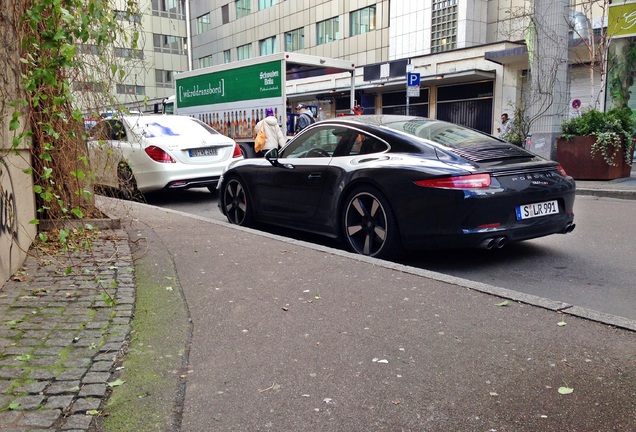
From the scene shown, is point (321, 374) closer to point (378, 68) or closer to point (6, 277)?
point (6, 277)

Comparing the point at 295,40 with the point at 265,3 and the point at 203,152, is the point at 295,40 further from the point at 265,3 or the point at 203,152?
the point at 203,152

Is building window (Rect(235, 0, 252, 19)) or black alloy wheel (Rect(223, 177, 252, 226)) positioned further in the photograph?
building window (Rect(235, 0, 252, 19))

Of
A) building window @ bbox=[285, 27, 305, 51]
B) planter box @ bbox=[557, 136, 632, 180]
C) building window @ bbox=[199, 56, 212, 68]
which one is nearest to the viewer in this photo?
planter box @ bbox=[557, 136, 632, 180]

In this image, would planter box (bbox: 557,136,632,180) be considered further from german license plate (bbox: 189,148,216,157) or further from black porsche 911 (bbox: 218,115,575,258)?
german license plate (bbox: 189,148,216,157)

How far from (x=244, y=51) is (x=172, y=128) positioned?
39.3 m

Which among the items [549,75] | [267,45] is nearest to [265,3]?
[267,45]

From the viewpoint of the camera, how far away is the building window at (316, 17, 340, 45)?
124ft

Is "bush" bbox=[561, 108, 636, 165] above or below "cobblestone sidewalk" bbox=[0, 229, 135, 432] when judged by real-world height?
above

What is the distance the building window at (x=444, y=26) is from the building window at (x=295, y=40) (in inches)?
517

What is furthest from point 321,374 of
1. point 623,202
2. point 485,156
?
point 623,202

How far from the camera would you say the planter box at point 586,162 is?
12.7 metres

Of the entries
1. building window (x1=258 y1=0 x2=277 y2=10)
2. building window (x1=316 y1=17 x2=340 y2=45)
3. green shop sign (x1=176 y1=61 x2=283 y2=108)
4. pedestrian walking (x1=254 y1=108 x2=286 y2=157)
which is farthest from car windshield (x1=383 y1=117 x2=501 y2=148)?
building window (x1=258 y1=0 x2=277 y2=10)

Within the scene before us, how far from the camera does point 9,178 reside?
4566 millimetres

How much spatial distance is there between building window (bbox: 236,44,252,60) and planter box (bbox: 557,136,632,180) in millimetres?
37579
